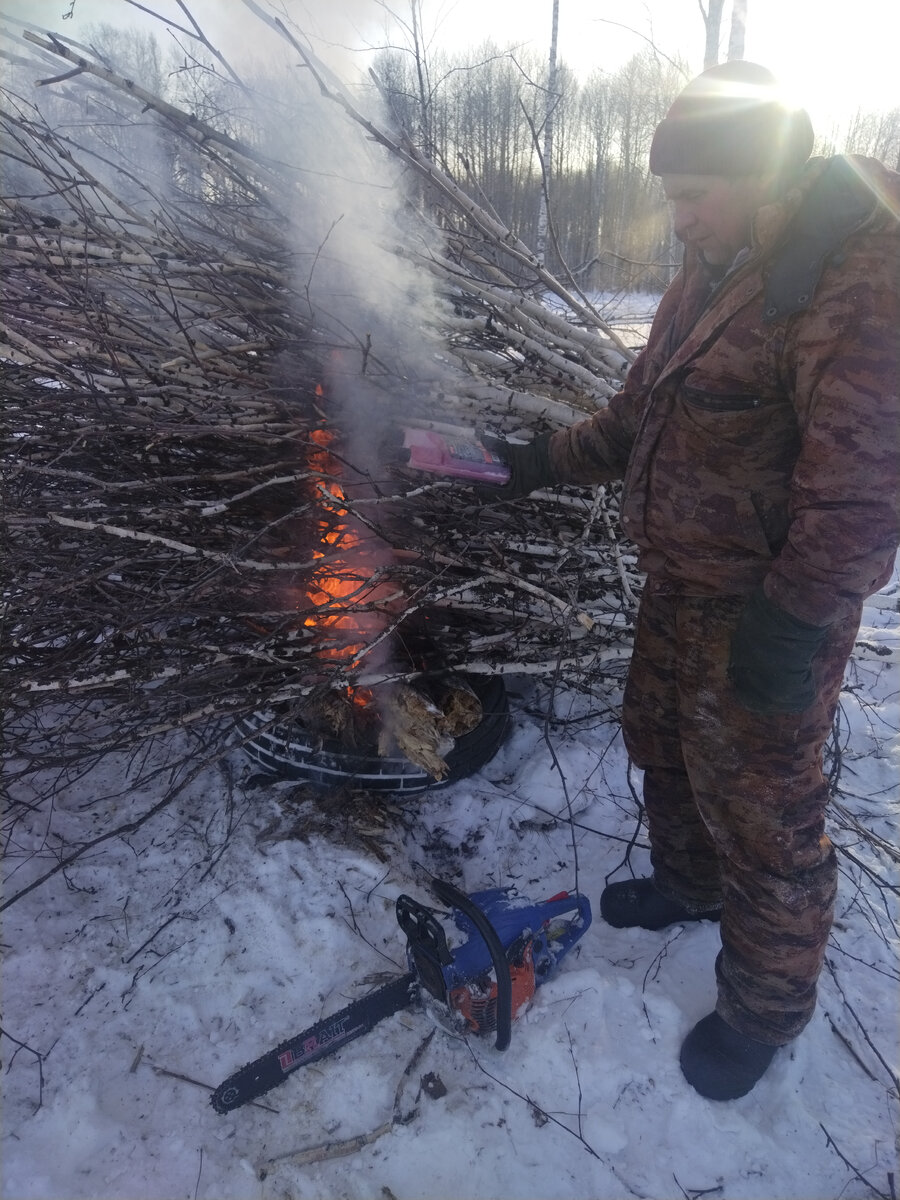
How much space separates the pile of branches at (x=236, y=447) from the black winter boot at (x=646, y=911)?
918 mm

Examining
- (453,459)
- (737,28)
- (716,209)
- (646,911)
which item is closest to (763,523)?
(716,209)

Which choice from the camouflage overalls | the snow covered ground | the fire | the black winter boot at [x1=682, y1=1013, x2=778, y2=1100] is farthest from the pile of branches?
the black winter boot at [x1=682, y1=1013, x2=778, y2=1100]

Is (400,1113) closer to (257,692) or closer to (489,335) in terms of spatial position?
(257,692)

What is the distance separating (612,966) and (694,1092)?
410 millimetres

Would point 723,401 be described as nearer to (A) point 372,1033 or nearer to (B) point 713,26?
(A) point 372,1033

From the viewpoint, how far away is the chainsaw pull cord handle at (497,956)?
1735 mm

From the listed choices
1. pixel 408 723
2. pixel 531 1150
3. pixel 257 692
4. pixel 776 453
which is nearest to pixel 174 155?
pixel 257 692

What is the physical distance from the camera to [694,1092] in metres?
1.86

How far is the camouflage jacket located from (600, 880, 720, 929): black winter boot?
126 cm

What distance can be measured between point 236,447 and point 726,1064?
2627 millimetres

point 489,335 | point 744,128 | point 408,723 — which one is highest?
point 744,128

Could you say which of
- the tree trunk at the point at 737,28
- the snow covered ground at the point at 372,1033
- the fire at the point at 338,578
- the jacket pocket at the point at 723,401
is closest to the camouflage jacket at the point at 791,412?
the jacket pocket at the point at 723,401

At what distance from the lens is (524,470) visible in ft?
7.77

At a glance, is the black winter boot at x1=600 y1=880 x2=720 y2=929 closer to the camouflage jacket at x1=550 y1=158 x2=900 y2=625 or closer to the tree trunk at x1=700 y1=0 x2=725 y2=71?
the camouflage jacket at x1=550 y1=158 x2=900 y2=625
